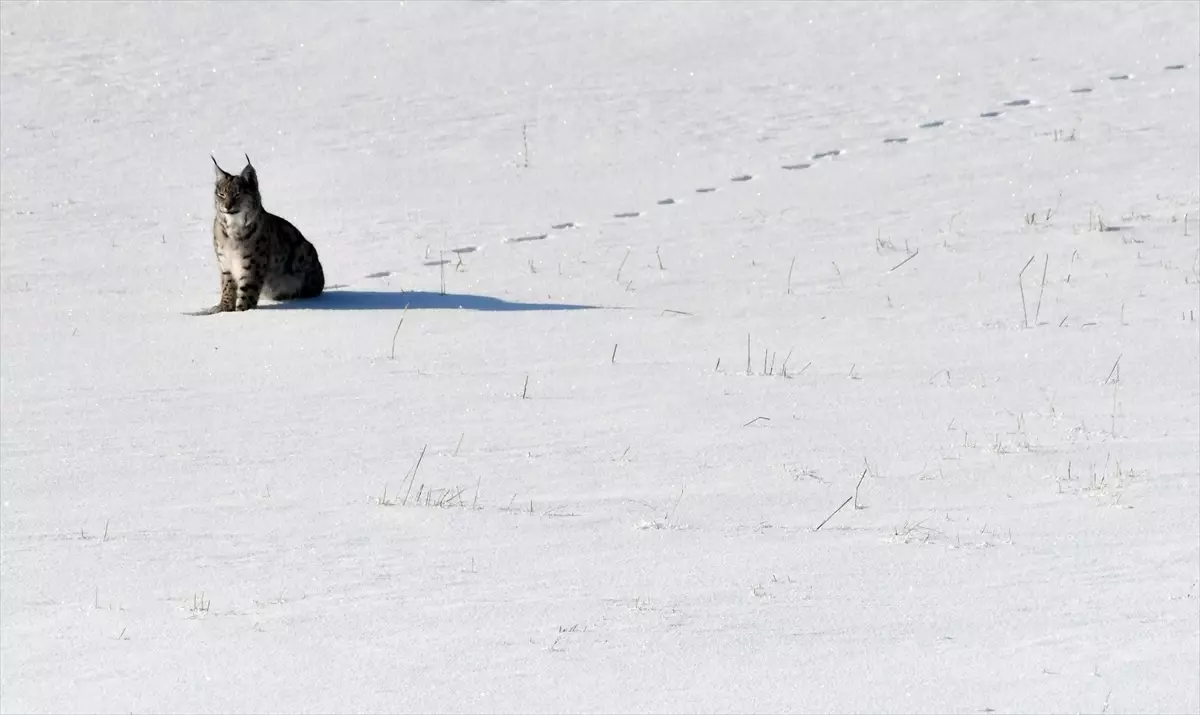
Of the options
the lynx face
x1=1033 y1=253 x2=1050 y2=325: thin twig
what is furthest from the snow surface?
the lynx face

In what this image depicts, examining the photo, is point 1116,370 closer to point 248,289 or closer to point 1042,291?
point 1042,291

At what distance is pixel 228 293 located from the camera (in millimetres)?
10125

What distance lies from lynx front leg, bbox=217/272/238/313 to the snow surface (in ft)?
0.99

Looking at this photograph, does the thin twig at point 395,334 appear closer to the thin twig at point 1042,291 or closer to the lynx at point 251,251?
the lynx at point 251,251

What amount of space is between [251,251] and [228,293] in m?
0.34

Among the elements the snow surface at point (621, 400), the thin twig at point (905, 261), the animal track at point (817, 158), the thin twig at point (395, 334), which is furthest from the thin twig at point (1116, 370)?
the animal track at point (817, 158)

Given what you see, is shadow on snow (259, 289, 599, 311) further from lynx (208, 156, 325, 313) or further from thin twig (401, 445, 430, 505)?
thin twig (401, 445, 430, 505)

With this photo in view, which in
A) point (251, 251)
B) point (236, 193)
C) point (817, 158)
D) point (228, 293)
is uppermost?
point (236, 193)

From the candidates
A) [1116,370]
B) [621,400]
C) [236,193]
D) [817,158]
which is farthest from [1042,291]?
[817,158]

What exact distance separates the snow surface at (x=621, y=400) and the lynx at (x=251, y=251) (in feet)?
0.95

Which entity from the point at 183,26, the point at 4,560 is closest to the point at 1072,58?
the point at 183,26

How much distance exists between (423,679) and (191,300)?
7123 millimetres

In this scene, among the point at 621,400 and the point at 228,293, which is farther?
the point at 228,293

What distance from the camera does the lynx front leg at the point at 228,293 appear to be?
33.1ft
